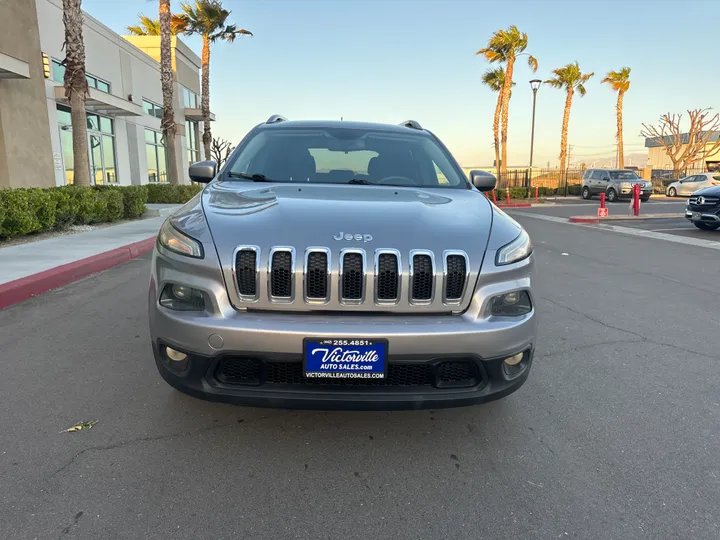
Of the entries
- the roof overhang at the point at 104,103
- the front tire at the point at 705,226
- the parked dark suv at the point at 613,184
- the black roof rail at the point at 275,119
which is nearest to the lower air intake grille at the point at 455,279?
the black roof rail at the point at 275,119

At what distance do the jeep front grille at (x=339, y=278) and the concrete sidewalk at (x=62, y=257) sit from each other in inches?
142

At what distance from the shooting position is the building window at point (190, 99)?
31969 millimetres

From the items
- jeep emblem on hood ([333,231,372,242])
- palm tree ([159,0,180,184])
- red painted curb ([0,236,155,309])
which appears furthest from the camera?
palm tree ([159,0,180,184])

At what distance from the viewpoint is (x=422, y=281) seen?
227 centimetres

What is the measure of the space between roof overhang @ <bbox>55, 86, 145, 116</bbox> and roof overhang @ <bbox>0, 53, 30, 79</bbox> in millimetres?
1805

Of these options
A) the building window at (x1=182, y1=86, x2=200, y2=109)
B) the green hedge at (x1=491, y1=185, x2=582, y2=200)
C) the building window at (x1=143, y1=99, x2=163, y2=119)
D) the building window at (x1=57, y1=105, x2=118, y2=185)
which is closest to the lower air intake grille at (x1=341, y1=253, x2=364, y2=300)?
the building window at (x1=57, y1=105, x2=118, y2=185)

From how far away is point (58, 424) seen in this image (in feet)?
9.00

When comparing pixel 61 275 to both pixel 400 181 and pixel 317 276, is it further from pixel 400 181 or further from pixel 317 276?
pixel 317 276

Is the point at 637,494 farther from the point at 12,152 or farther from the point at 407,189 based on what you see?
the point at 12,152

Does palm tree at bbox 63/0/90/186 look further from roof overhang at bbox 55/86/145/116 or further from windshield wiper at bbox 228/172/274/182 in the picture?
windshield wiper at bbox 228/172/274/182

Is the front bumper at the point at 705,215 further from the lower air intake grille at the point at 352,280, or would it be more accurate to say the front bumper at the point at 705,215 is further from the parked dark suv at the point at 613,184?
the parked dark suv at the point at 613,184

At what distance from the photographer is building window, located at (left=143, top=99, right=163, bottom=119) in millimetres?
24969

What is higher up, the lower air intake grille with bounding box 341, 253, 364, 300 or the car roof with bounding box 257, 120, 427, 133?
the car roof with bounding box 257, 120, 427, 133

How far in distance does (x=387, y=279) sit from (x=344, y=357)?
1.31 ft
